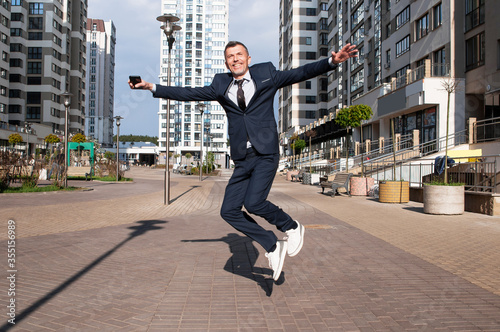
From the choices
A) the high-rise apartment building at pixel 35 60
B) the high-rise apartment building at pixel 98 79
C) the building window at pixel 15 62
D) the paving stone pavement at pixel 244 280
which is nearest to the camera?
the paving stone pavement at pixel 244 280

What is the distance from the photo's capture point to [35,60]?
2894 inches

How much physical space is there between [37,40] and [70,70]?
1075 cm

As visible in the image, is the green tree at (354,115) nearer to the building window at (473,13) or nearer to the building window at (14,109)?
the building window at (473,13)

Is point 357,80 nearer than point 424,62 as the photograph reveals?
No

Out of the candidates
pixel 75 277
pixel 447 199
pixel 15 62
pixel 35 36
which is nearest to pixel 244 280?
pixel 75 277

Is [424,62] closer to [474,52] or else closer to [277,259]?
[474,52]

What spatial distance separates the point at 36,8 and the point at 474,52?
73268mm

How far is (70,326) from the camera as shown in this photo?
118 inches

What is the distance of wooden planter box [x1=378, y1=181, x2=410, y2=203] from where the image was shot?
1397 centimetres

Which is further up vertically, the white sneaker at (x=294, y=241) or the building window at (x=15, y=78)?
the building window at (x=15, y=78)

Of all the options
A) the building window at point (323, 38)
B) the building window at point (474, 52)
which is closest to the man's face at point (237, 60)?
the building window at point (474, 52)

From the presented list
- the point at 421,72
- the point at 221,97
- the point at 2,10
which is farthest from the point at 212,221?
the point at 2,10

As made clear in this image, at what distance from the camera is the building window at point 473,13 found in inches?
927

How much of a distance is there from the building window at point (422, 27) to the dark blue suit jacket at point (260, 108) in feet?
95.2
